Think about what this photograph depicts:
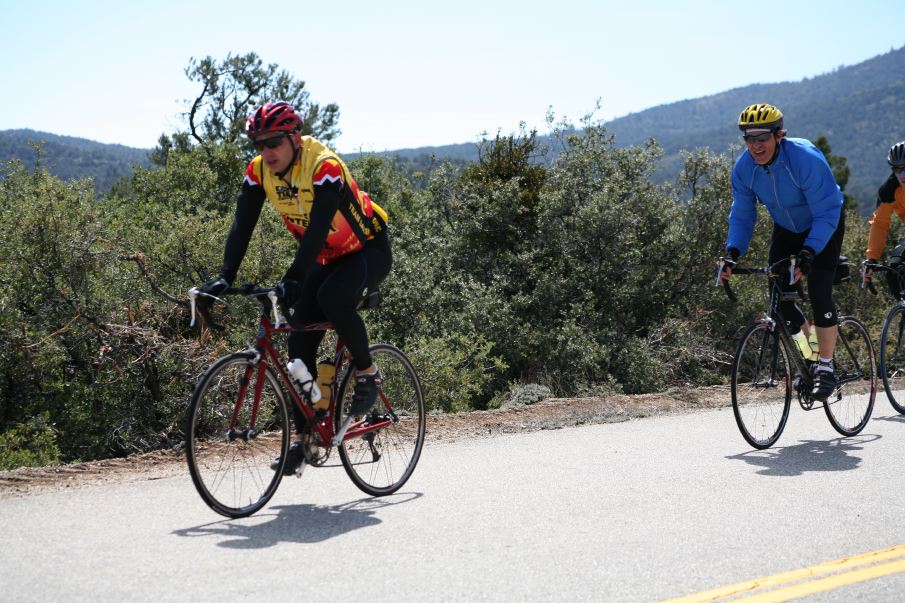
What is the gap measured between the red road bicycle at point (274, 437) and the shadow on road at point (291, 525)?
0.10 metres

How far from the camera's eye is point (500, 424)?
769 cm

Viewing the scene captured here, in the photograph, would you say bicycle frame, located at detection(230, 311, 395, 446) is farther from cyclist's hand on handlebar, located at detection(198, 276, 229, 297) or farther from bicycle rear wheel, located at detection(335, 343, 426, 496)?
cyclist's hand on handlebar, located at detection(198, 276, 229, 297)

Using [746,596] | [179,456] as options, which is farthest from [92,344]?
[746,596]

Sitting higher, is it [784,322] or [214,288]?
[214,288]

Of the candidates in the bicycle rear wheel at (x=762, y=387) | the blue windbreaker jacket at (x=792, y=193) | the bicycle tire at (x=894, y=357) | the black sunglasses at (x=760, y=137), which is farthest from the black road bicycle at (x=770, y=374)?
the bicycle tire at (x=894, y=357)

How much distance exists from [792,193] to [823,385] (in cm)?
157

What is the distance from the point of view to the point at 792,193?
22.7 ft

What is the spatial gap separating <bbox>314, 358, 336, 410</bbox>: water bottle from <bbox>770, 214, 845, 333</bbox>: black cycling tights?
3.87m

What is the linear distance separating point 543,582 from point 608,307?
12163mm

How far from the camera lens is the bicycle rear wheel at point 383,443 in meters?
5.27

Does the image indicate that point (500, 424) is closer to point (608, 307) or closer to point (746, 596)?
point (746, 596)

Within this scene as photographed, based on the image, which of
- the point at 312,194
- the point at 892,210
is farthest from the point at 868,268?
the point at 312,194

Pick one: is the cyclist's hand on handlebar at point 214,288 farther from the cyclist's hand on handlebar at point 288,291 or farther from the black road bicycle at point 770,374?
the black road bicycle at point 770,374

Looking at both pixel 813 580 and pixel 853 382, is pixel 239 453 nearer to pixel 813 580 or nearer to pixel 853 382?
pixel 813 580
